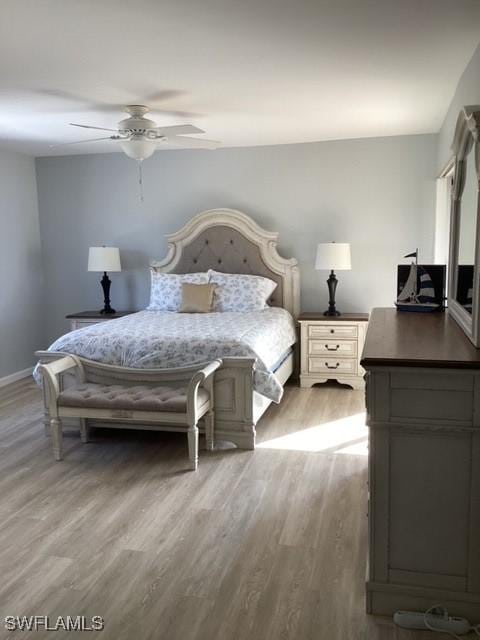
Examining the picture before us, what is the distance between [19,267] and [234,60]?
388 centimetres

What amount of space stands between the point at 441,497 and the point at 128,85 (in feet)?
9.33

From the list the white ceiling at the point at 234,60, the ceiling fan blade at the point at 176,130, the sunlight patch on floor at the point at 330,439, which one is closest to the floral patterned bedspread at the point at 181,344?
the sunlight patch on floor at the point at 330,439

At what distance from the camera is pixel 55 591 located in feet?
7.14

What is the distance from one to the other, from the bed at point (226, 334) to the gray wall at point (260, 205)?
0.25 m

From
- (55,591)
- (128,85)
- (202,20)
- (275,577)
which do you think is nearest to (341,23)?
(202,20)

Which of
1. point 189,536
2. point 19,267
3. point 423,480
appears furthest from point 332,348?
point 19,267

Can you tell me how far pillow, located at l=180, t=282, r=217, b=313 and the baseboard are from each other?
2061mm

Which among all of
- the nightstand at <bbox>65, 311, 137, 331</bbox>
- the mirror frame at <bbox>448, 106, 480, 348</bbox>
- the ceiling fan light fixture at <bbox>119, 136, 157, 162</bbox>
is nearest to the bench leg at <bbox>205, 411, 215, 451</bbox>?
the mirror frame at <bbox>448, 106, 480, 348</bbox>

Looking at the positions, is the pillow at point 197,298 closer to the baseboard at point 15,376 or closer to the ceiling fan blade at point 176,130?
the ceiling fan blade at point 176,130

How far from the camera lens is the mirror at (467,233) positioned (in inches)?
94.1

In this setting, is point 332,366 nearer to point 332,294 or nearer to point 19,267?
point 332,294

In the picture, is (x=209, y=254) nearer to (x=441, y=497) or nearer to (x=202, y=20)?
(x=202, y=20)

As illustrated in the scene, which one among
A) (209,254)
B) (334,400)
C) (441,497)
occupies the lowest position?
(334,400)

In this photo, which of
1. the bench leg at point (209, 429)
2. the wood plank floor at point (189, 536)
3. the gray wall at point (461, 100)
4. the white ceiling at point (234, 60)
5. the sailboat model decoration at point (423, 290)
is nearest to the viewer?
the wood plank floor at point (189, 536)
